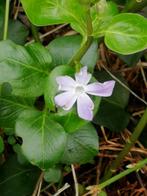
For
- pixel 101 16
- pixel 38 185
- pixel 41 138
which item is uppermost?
pixel 101 16

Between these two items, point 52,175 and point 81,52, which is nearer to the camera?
point 81,52

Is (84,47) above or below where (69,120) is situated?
above

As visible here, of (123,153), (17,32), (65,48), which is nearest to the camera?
(65,48)

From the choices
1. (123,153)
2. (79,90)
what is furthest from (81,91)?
(123,153)

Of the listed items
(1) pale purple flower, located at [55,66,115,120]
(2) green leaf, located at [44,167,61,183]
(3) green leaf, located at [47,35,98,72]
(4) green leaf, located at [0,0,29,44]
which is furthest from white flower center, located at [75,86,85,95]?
(4) green leaf, located at [0,0,29,44]

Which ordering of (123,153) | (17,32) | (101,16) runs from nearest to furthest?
(101,16) < (123,153) < (17,32)

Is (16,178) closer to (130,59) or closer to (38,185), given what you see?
(38,185)

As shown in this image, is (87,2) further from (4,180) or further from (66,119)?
(4,180)

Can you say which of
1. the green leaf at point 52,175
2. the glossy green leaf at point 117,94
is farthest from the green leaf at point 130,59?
the green leaf at point 52,175
